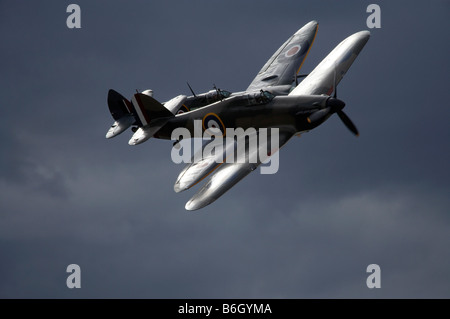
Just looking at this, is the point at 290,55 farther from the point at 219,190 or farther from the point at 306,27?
the point at 219,190

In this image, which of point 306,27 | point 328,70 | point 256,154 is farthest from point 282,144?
point 306,27

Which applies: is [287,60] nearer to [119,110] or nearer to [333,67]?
[333,67]

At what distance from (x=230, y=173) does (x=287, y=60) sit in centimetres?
1197

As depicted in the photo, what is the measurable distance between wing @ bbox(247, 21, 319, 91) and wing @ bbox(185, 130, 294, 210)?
6.89 meters

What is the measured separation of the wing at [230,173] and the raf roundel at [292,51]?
9.05 m

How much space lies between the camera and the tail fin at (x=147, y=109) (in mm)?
33500

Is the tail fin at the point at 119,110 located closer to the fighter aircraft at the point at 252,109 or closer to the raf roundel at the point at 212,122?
the fighter aircraft at the point at 252,109

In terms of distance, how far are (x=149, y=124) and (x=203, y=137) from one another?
9.83 ft

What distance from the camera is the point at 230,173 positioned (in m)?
27.7

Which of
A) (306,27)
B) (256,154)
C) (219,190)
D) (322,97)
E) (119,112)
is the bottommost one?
(219,190)

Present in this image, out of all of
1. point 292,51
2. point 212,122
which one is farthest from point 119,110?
point 292,51

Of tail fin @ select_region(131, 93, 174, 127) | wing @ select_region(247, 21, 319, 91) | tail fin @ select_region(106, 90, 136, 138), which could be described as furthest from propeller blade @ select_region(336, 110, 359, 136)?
tail fin @ select_region(106, 90, 136, 138)

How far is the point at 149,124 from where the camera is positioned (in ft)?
111

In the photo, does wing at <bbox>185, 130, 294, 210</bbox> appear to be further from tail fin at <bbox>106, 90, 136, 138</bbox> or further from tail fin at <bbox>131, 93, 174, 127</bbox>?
tail fin at <bbox>106, 90, 136, 138</bbox>
